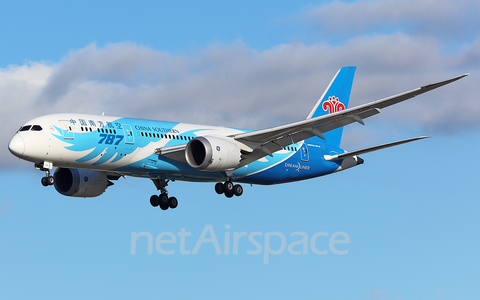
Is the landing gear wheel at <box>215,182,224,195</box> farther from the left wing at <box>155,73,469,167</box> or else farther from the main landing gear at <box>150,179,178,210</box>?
the main landing gear at <box>150,179,178,210</box>

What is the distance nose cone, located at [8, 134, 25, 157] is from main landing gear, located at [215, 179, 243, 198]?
40.4ft

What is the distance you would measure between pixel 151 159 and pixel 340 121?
10573 mm

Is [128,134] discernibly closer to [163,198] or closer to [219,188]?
[219,188]

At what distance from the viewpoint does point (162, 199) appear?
4634 cm

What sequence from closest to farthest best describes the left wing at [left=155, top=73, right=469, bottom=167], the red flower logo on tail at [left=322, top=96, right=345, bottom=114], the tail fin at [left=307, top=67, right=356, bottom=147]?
the left wing at [left=155, top=73, right=469, bottom=167]
the tail fin at [left=307, top=67, right=356, bottom=147]
the red flower logo on tail at [left=322, top=96, right=345, bottom=114]

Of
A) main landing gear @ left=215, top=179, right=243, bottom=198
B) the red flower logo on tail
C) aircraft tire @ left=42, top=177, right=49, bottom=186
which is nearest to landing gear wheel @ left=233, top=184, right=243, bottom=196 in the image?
main landing gear @ left=215, top=179, right=243, bottom=198

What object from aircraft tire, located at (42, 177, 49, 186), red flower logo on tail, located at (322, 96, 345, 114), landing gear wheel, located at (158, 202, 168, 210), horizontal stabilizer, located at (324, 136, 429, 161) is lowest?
aircraft tire, located at (42, 177, 49, 186)

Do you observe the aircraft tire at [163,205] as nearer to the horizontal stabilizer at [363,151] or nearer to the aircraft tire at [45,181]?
the aircraft tire at [45,181]

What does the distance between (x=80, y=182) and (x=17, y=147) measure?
948 cm

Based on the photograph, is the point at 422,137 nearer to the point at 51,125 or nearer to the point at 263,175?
the point at 263,175

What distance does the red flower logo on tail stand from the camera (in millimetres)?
51281

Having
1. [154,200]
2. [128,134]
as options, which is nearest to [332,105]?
[154,200]

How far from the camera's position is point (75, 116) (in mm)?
38594

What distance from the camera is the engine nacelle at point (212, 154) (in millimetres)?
39875
